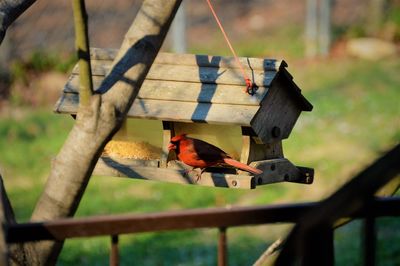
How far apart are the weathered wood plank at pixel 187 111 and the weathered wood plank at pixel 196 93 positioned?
0.02 metres

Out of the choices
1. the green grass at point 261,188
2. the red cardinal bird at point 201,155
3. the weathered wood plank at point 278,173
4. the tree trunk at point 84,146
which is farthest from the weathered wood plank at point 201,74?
the green grass at point 261,188

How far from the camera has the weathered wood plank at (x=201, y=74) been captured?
13.5 ft

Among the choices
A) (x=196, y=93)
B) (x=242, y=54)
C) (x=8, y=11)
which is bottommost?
(x=196, y=93)

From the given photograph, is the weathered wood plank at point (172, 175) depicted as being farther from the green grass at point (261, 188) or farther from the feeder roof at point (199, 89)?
the green grass at point (261, 188)

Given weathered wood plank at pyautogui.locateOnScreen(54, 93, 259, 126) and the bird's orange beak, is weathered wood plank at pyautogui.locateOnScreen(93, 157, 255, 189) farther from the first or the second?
weathered wood plank at pyautogui.locateOnScreen(54, 93, 259, 126)

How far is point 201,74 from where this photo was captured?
4.24 metres

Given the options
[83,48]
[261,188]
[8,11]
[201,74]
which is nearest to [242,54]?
[261,188]

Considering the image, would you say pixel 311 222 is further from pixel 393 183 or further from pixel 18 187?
pixel 18 187

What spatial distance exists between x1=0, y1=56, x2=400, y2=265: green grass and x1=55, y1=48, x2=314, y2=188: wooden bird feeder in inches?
78.6

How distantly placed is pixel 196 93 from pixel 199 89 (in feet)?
0.10

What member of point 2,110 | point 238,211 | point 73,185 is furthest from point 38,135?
point 238,211

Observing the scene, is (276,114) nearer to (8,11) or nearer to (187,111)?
(187,111)

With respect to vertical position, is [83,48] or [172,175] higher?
[83,48]

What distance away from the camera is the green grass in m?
7.26
